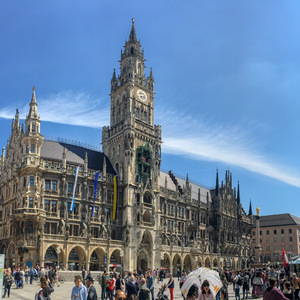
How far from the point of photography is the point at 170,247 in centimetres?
7019

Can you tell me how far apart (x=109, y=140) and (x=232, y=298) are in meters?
46.6

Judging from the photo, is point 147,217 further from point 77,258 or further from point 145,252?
point 77,258

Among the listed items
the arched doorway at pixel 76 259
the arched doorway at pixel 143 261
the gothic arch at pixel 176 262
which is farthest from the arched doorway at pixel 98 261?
the gothic arch at pixel 176 262

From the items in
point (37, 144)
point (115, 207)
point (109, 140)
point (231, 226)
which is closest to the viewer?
point (37, 144)

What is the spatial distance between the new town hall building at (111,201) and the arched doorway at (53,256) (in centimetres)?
15

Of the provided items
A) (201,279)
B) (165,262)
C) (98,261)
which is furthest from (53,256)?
(201,279)

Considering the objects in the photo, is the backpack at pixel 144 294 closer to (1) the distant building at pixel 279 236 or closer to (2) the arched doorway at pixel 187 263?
(2) the arched doorway at pixel 187 263

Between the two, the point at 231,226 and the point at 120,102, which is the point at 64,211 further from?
the point at 231,226

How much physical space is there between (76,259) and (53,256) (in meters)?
3.73

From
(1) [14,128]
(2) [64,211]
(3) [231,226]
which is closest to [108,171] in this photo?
(2) [64,211]

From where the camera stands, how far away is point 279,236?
12050cm

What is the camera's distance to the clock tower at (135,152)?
64.5 m

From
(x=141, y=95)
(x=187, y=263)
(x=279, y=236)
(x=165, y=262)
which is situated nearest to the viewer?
(x=165, y=262)

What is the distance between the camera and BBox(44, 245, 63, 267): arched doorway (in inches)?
2122
